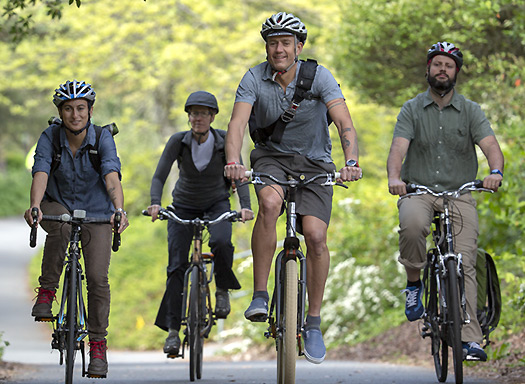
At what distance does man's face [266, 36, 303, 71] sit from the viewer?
6781 millimetres

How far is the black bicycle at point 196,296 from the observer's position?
8906mm

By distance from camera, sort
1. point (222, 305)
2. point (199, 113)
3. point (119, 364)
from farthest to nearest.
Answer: point (119, 364), point (222, 305), point (199, 113)

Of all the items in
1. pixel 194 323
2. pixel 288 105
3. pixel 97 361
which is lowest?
pixel 97 361

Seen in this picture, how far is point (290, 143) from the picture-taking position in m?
6.93

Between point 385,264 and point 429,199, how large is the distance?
23.5 feet

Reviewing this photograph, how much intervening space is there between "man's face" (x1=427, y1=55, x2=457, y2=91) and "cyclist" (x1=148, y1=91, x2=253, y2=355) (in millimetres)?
2111

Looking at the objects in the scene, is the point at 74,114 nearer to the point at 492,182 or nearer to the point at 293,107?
the point at 293,107

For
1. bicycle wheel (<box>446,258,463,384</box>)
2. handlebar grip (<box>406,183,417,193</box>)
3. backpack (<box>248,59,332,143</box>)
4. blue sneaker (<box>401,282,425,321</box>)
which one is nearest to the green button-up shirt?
handlebar grip (<box>406,183,417,193</box>)

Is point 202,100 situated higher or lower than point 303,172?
higher

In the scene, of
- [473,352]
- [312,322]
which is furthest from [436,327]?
[312,322]

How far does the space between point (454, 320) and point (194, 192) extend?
295 cm

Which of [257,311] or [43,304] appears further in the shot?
[43,304]

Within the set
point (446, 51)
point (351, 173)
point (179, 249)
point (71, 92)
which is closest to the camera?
point (351, 173)

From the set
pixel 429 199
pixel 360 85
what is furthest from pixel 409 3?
pixel 429 199
